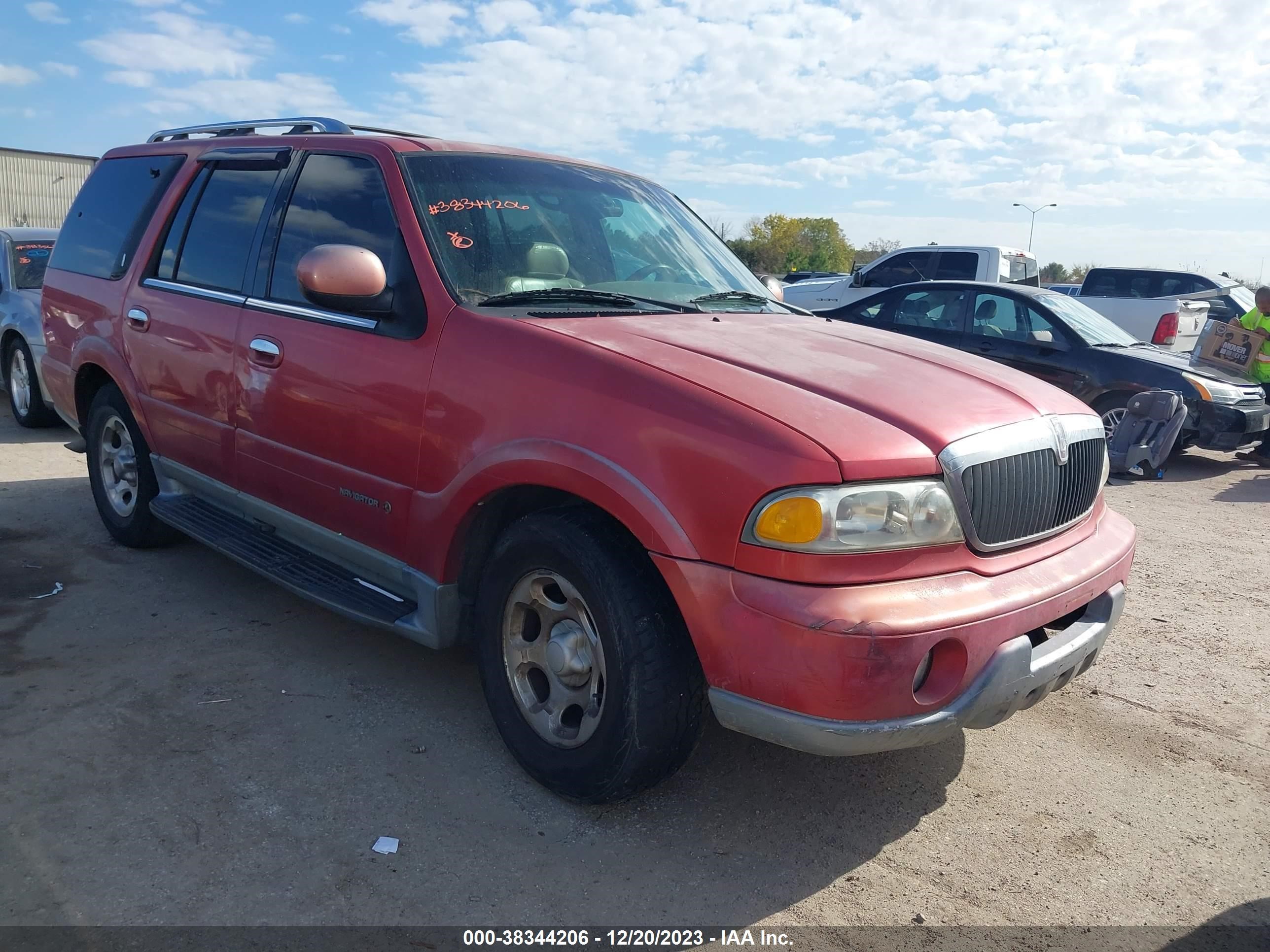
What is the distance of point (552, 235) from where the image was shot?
145 inches

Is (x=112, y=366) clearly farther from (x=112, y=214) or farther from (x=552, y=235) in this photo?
(x=552, y=235)

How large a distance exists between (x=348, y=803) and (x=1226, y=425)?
345 inches

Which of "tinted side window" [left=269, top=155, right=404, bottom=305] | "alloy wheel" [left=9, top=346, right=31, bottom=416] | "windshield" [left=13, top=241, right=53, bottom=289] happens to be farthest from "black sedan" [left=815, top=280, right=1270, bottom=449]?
"windshield" [left=13, top=241, right=53, bottom=289]

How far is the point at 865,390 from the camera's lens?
112 inches

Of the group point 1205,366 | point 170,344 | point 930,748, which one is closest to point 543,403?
point 930,748

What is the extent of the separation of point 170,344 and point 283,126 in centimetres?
113

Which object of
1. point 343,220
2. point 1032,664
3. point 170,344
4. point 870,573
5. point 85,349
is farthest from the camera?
point 85,349

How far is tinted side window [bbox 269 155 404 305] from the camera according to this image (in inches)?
142

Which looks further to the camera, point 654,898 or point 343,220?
point 343,220

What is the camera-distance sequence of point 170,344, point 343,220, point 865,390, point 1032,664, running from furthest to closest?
point 170,344 < point 343,220 < point 865,390 < point 1032,664

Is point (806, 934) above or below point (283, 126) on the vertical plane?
below

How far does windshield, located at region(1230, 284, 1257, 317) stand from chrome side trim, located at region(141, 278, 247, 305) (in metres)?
18.8

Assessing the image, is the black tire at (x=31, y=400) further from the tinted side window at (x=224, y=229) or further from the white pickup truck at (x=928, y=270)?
the white pickup truck at (x=928, y=270)

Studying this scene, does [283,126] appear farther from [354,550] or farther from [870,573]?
[870,573]
